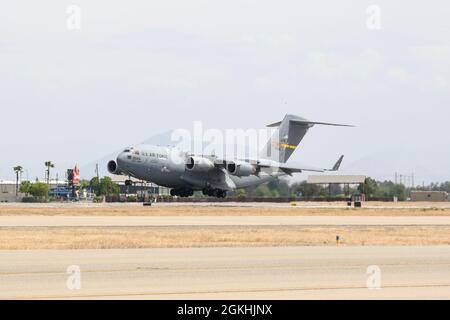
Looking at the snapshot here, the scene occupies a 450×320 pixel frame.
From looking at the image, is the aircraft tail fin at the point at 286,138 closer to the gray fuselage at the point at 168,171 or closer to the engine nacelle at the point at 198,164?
the gray fuselage at the point at 168,171

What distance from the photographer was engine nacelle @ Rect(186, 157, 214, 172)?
87.8 metres

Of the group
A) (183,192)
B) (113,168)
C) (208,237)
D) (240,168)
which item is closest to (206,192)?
(183,192)

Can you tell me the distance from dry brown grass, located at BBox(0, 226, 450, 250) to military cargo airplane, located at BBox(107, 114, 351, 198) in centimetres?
4088

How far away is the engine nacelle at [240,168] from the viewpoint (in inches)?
3516

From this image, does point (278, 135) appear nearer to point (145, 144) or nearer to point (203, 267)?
point (145, 144)

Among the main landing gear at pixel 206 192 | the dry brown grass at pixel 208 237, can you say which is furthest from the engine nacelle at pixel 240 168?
the dry brown grass at pixel 208 237

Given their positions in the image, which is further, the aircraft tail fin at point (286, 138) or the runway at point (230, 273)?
the aircraft tail fin at point (286, 138)

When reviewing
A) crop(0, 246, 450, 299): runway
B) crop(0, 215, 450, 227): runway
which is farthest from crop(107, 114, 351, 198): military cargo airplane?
crop(0, 246, 450, 299): runway

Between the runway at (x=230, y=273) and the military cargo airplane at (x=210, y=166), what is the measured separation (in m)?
54.5

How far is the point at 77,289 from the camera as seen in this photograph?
18.8 metres

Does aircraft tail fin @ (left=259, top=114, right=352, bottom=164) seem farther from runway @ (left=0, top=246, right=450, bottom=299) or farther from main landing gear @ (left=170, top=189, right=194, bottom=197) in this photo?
runway @ (left=0, top=246, right=450, bottom=299)
